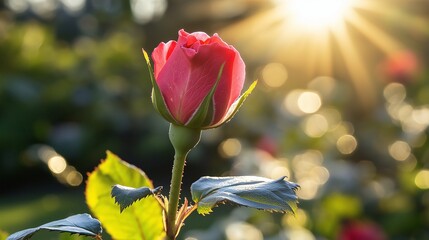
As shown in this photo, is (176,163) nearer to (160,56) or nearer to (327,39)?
(160,56)

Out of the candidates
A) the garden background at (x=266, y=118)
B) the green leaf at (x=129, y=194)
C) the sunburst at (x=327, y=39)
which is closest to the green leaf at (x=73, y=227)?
the green leaf at (x=129, y=194)

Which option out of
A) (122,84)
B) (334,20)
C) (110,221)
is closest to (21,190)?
(122,84)

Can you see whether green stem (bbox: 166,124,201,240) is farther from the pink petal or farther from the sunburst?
the sunburst

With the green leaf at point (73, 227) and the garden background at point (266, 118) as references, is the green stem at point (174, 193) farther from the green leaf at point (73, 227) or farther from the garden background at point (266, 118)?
the garden background at point (266, 118)

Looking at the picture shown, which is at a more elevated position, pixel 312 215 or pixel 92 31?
pixel 92 31

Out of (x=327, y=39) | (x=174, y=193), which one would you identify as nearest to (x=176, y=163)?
(x=174, y=193)

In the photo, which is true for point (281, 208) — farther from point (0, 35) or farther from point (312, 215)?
point (0, 35)

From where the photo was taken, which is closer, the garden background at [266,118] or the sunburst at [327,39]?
the garden background at [266,118]
